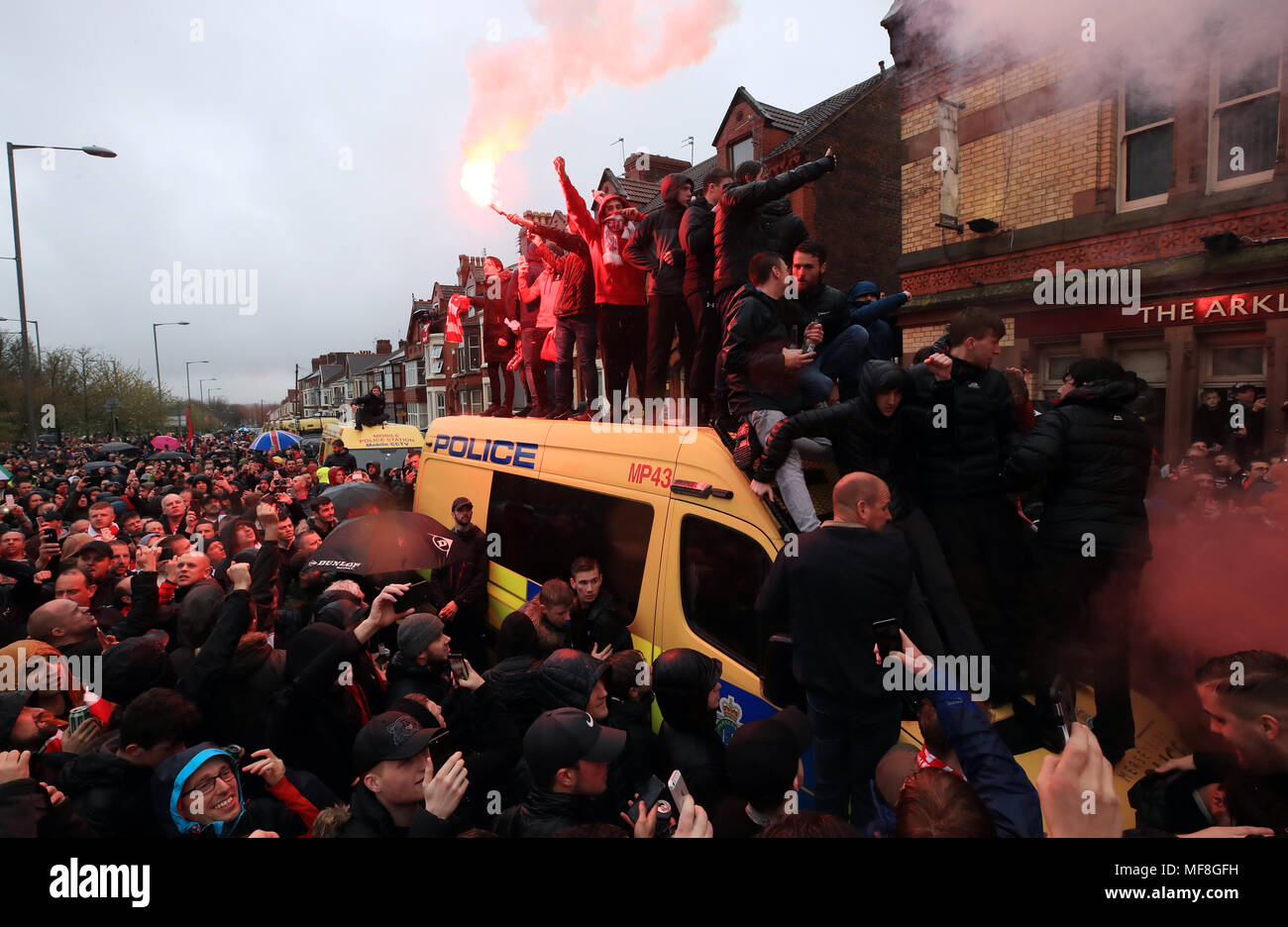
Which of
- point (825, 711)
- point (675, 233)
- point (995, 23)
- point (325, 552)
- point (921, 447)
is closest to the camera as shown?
point (825, 711)

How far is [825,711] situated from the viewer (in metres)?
2.63

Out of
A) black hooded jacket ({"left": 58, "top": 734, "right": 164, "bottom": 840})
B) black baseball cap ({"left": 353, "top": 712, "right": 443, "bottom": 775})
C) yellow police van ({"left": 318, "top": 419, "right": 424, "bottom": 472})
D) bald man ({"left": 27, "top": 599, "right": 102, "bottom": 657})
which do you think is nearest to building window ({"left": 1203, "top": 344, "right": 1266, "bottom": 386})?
black baseball cap ({"left": 353, "top": 712, "right": 443, "bottom": 775})

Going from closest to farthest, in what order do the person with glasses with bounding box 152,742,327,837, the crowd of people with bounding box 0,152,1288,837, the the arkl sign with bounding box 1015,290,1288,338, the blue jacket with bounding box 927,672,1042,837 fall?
1. the blue jacket with bounding box 927,672,1042,837
2. the crowd of people with bounding box 0,152,1288,837
3. the person with glasses with bounding box 152,742,327,837
4. the the arkl sign with bounding box 1015,290,1288,338

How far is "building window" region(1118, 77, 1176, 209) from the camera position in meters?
8.44

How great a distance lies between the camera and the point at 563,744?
234cm

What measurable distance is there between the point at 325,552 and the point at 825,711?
3.49 meters

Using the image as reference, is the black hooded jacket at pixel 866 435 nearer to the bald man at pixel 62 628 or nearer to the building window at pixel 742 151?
the bald man at pixel 62 628

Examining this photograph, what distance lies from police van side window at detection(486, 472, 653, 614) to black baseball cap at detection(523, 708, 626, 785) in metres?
1.43

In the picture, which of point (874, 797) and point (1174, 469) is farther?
point (1174, 469)

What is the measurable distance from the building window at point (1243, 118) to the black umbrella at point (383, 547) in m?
9.52

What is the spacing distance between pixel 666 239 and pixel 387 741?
167 inches

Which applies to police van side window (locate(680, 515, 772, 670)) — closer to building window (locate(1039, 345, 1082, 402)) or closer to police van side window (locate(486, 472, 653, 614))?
police van side window (locate(486, 472, 653, 614))
